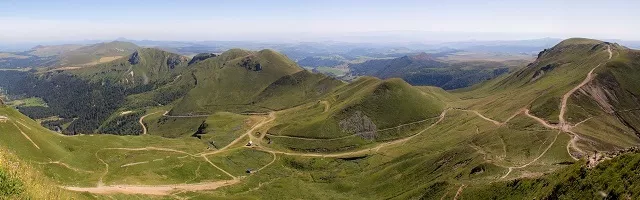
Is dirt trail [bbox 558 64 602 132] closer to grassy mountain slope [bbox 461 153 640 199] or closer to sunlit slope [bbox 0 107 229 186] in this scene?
grassy mountain slope [bbox 461 153 640 199]

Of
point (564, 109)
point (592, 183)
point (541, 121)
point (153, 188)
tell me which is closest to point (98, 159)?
point (153, 188)

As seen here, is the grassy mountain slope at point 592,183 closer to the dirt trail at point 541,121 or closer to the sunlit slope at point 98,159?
the dirt trail at point 541,121

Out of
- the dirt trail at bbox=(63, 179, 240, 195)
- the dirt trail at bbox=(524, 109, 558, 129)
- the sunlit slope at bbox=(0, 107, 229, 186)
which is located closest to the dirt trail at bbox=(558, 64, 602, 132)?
the dirt trail at bbox=(524, 109, 558, 129)

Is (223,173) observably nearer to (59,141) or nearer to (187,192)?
(187,192)

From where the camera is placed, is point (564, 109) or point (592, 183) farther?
point (564, 109)

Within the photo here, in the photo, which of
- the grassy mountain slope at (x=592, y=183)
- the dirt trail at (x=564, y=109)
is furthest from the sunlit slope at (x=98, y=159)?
the dirt trail at (x=564, y=109)

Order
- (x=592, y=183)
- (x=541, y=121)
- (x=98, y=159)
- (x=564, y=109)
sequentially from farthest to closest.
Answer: (x=564, y=109) < (x=541, y=121) < (x=98, y=159) < (x=592, y=183)

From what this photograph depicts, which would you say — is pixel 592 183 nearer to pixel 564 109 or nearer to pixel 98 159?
pixel 564 109

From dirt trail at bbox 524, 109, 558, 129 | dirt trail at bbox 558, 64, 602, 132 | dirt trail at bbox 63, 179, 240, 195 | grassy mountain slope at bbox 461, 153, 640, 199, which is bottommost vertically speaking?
A: dirt trail at bbox 63, 179, 240, 195
